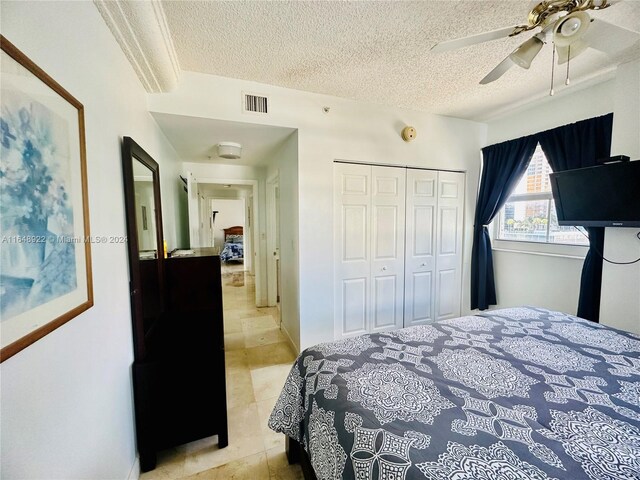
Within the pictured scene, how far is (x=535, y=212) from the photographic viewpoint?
2.83 m

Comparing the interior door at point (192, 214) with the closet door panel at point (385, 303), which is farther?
the closet door panel at point (385, 303)

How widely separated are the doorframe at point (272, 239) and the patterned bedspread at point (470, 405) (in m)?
2.52

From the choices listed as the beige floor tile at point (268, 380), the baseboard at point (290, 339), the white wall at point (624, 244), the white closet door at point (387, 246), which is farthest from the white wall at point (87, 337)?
the white wall at point (624, 244)

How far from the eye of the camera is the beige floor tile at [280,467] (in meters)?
1.43

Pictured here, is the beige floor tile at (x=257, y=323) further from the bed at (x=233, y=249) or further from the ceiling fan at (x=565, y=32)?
the bed at (x=233, y=249)

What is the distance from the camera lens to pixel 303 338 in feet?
8.37

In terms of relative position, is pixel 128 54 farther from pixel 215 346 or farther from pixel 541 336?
pixel 541 336

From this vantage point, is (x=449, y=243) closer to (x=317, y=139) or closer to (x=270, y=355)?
(x=317, y=139)

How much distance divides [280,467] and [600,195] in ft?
9.62

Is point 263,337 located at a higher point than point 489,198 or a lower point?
lower

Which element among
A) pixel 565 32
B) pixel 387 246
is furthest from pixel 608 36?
pixel 387 246

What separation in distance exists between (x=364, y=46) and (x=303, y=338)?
2.49 metres

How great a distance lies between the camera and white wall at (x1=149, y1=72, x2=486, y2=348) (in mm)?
2104

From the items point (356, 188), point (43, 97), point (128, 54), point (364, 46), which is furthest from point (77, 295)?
point (356, 188)
